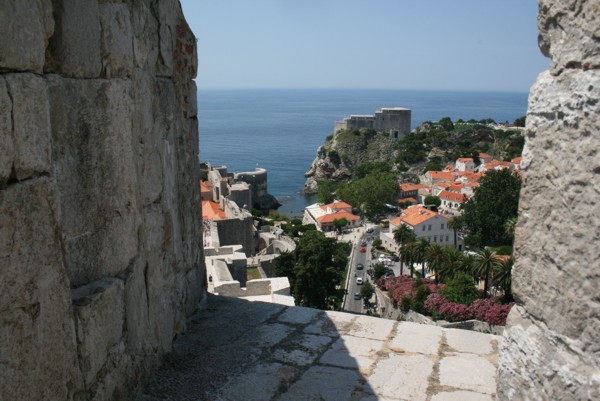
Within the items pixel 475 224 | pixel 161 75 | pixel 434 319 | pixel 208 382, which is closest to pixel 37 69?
pixel 161 75

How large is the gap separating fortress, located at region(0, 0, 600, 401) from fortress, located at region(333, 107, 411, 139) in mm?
87633

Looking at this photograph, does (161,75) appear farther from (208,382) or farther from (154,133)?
(208,382)

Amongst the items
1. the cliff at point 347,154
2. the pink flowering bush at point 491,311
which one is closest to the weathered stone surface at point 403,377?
the pink flowering bush at point 491,311

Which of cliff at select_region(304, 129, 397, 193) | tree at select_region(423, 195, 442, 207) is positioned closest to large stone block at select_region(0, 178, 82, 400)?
tree at select_region(423, 195, 442, 207)

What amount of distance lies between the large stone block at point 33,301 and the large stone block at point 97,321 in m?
0.09

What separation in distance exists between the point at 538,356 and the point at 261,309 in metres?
2.49

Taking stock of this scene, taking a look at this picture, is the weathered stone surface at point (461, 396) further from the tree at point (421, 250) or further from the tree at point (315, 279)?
the tree at point (421, 250)

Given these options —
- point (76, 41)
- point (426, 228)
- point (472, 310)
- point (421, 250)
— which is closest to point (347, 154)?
point (426, 228)

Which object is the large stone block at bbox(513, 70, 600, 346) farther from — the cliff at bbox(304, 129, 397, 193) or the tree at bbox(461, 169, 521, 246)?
the cliff at bbox(304, 129, 397, 193)

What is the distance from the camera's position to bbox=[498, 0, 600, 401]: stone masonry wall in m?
1.61

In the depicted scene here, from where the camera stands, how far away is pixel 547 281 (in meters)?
1.78

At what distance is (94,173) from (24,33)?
69 centimetres

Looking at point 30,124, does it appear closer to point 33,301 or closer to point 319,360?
point 33,301

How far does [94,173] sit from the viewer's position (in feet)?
8.06
